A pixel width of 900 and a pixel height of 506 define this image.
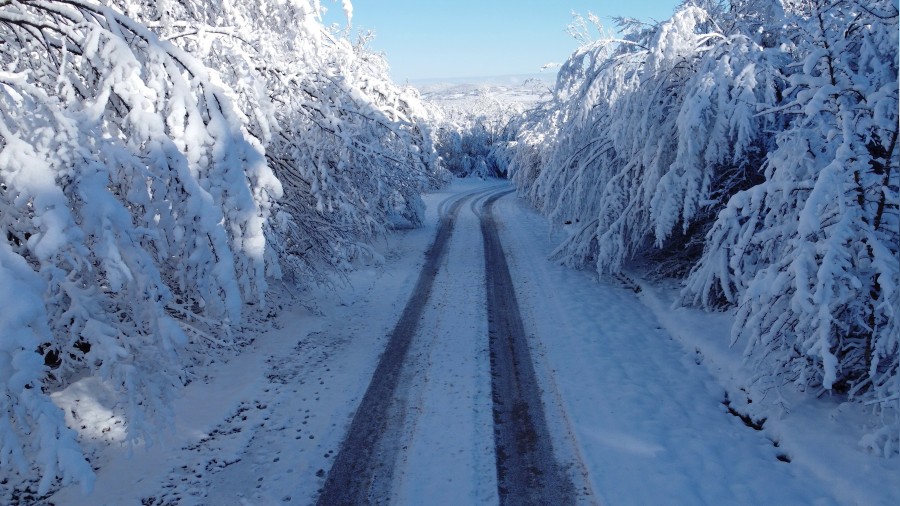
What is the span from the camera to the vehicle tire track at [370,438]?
195 inches

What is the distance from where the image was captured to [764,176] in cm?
792

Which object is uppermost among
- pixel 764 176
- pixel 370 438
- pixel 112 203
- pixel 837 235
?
pixel 112 203

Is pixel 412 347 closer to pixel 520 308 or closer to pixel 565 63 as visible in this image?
pixel 520 308

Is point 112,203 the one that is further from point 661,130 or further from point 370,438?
Answer: point 661,130

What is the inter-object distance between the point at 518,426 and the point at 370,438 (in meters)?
1.81

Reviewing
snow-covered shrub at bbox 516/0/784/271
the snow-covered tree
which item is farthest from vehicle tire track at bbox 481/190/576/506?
snow-covered shrub at bbox 516/0/784/271

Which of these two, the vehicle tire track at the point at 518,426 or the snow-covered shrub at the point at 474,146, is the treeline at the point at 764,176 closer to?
the vehicle tire track at the point at 518,426

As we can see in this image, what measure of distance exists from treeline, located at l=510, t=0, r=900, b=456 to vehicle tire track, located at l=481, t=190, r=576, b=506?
2706mm

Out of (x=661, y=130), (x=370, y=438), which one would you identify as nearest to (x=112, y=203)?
(x=370, y=438)

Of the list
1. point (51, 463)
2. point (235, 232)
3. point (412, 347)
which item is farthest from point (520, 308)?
point (51, 463)

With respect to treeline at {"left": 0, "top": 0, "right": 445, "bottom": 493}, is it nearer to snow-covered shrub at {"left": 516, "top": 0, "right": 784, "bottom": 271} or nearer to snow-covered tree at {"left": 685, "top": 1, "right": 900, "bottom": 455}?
snow-covered tree at {"left": 685, "top": 1, "right": 900, "bottom": 455}

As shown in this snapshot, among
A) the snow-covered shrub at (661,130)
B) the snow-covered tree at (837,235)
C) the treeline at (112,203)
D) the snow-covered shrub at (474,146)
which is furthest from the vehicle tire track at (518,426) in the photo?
the snow-covered shrub at (474,146)

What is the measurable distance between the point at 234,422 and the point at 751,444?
6173mm

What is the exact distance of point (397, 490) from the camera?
4.98 meters
